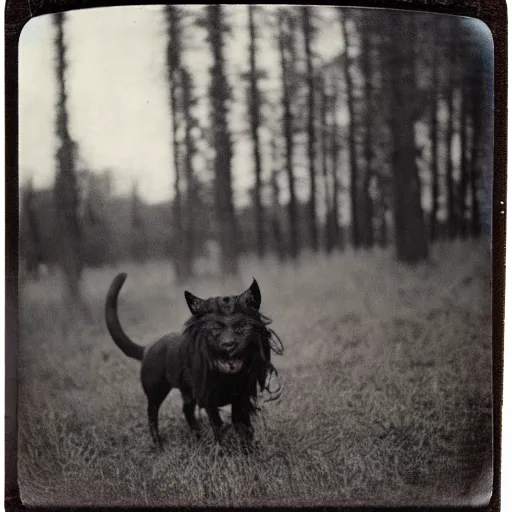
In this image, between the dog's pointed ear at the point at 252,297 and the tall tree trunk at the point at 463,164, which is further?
the tall tree trunk at the point at 463,164

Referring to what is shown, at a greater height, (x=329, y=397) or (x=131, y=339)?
(x=131, y=339)

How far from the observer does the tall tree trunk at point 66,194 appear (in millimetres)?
2754

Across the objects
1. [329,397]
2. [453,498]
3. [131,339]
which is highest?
[131,339]

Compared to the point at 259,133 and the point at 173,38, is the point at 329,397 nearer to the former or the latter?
the point at 259,133

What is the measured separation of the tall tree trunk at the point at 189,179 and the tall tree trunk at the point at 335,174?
0.44m

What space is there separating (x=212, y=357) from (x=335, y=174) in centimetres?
70

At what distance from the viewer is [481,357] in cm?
286

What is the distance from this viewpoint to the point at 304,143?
9.05ft

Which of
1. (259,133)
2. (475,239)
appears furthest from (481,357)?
(259,133)

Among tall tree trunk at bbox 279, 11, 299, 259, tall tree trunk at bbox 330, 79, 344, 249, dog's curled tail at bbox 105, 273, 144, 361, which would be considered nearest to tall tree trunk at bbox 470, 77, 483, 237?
tall tree trunk at bbox 330, 79, 344, 249

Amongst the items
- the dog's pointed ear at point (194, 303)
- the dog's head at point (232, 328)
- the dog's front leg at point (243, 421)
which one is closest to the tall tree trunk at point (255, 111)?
the dog's head at point (232, 328)

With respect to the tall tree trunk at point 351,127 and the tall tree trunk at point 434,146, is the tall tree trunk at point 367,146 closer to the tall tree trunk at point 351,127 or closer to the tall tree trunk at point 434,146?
the tall tree trunk at point 351,127

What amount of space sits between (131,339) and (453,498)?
1180 millimetres

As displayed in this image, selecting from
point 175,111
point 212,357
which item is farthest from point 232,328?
point 175,111
